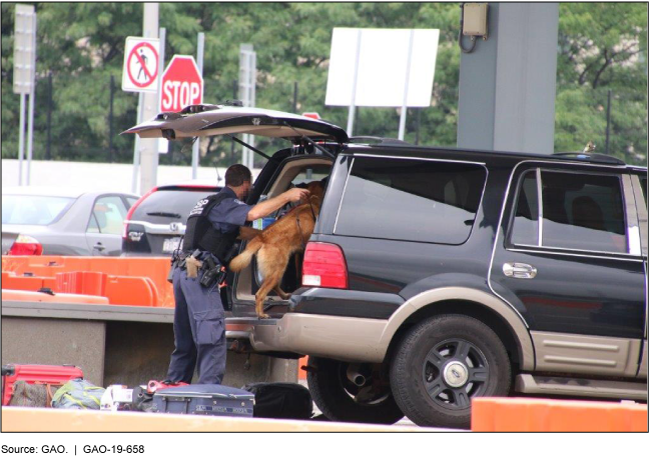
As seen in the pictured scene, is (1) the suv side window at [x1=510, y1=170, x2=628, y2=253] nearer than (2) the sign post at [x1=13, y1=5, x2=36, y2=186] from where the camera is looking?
Yes

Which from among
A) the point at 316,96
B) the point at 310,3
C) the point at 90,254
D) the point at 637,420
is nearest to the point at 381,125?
the point at 316,96

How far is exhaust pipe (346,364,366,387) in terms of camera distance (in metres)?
7.76

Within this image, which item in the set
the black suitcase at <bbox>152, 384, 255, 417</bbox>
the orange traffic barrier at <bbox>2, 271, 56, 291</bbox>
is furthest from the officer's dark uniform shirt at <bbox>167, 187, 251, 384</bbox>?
the orange traffic barrier at <bbox>2, 271, 56, 291</bbox>

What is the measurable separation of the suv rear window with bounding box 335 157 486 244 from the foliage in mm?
22160

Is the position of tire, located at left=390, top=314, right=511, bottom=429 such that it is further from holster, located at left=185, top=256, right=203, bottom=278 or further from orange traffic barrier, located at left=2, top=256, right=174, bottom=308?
orange traffic barrier, located at left=2, top=256, right=174, bottom=308

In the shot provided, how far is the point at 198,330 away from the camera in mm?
7285

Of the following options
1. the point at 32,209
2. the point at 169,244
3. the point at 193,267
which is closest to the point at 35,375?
the point at 193,267

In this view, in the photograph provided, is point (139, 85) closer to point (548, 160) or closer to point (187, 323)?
point (187, 323)

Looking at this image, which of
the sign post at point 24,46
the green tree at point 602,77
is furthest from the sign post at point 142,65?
the green tree at point 602,77

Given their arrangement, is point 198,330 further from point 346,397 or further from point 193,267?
point 346,397

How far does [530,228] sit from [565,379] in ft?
3.14

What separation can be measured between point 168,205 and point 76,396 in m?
6.82

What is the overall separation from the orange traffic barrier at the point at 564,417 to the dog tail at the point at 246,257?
2.75 m
